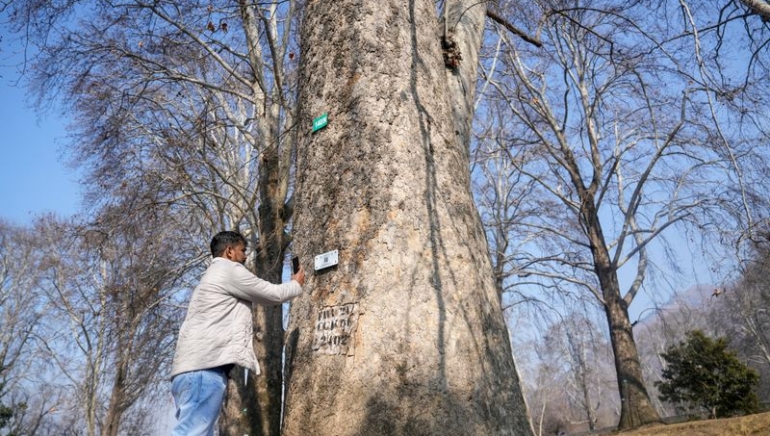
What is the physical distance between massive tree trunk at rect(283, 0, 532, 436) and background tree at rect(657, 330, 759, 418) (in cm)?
1088

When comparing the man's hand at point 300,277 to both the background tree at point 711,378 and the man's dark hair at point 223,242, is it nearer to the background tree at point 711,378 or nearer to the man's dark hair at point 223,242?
the man's dark hair at point 223,242

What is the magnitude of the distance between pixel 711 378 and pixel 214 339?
11.8 m

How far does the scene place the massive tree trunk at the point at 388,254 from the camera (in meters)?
2.07

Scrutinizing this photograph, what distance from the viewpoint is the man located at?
2.70 metres

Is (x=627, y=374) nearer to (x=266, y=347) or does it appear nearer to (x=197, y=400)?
(x=266, y=347)

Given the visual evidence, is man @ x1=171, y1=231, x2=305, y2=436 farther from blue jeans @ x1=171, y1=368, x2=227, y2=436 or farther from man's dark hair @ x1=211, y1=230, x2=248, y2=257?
man's dark hair @ x1=211, y1=230, x2=248, y2=257

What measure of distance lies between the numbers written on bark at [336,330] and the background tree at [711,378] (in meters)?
11.4

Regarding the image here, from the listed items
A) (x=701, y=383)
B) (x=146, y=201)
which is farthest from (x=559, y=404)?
(x=146, y=201)

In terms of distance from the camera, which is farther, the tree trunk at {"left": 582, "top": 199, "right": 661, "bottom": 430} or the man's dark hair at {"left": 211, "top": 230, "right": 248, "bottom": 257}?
the tree trunk at {"left": 582, "top": 199, "right": 661, "bottom": 430}

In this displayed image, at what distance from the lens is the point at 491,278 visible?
2555mm

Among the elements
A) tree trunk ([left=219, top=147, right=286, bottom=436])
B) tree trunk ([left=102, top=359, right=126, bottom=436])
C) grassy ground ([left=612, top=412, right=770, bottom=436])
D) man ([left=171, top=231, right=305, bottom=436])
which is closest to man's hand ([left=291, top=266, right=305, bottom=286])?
man ([left=171, top=231, right=305, bottom=436])

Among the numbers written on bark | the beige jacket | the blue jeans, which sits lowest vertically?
the blue jeans

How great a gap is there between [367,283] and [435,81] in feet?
4.07

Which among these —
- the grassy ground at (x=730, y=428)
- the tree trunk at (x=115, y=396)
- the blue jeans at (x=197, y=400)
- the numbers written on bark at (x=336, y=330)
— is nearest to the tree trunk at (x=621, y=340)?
the grassy ground at (x=730, y=428)
